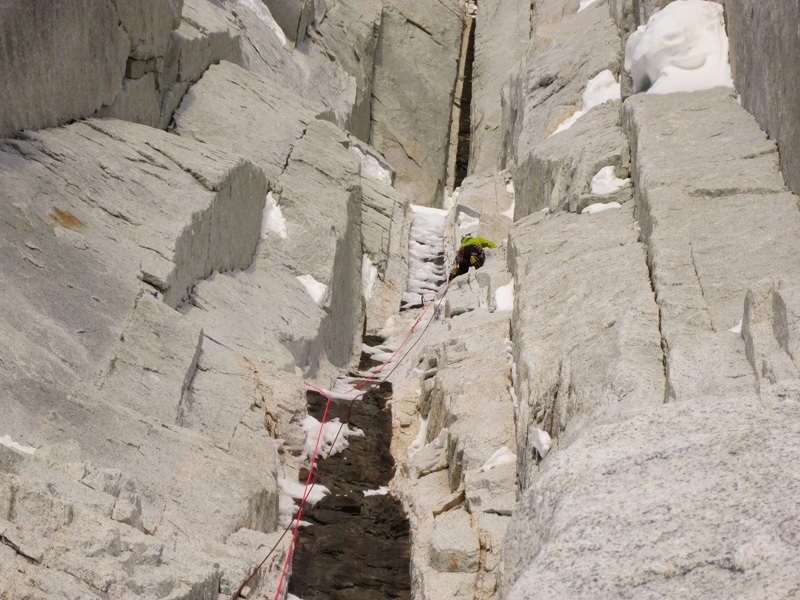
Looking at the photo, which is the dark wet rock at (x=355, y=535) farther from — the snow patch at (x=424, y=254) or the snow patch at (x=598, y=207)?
the snow patch at (x=424, y=254)

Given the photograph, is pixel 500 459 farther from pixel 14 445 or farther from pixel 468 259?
pixel 468 259

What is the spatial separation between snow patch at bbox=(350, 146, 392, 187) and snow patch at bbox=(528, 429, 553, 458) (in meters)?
13.5

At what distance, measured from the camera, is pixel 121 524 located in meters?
6.15

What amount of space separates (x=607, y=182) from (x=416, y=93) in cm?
Answer: 1930

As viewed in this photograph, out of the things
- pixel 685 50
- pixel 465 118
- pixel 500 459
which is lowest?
pixel 500 459

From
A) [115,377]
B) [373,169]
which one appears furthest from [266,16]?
[115,377]

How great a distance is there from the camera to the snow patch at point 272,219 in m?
14.5

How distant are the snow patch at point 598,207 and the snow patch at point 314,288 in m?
3.88

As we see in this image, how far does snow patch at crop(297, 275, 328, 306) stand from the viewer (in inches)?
543

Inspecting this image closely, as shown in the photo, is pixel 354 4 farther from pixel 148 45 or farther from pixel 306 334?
pixel 306 334

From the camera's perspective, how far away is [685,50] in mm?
14109

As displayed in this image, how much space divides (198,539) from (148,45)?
887 centimetres

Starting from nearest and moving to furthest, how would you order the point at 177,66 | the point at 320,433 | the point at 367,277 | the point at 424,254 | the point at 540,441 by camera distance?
the point at 540,441, the point at 320,433, the point at 177,66, the point at 367,277, the point at 424,254

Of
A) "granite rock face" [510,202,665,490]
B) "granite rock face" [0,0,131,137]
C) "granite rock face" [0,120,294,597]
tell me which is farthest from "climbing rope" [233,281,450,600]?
"granite rock face" [0,0,131,137]
